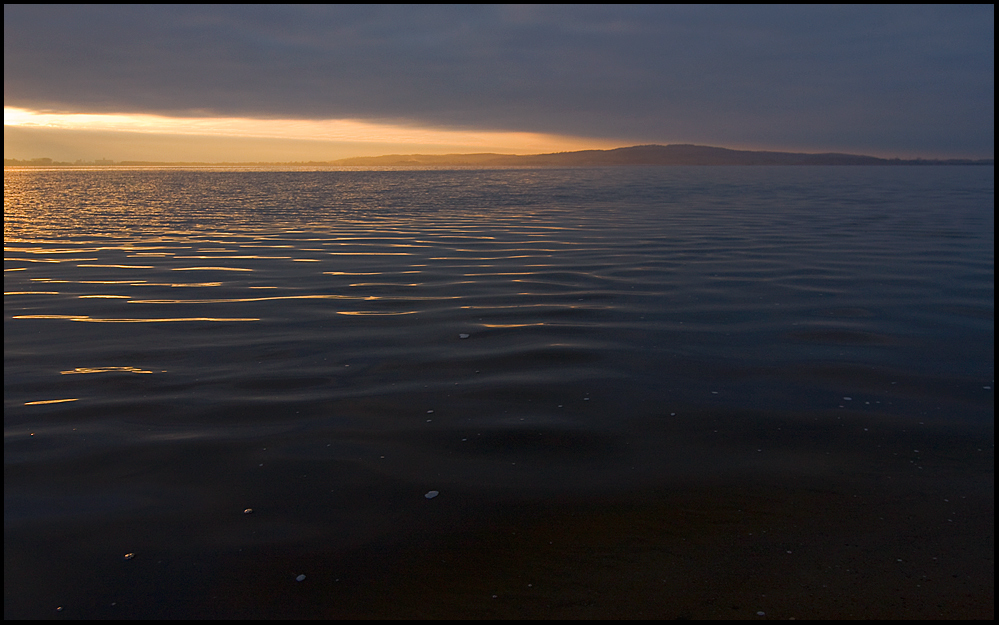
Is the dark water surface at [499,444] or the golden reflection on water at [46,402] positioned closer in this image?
the dark water surface at [499,444]

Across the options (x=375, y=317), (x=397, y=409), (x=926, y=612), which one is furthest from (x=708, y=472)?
(x=375, y=317)

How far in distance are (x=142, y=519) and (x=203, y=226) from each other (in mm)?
19114

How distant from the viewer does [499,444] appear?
5.51 m

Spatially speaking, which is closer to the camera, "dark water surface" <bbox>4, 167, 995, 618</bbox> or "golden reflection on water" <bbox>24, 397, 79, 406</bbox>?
"dark water surface" <bbox>4, 167, 995, 618</bbox>

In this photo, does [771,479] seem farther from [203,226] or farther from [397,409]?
[203,226]

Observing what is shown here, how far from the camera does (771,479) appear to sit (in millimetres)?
4879

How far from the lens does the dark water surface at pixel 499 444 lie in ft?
12.5

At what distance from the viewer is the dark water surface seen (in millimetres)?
3799

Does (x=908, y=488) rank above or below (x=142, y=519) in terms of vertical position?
above

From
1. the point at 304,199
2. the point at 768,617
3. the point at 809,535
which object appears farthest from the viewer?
the point at 304,199

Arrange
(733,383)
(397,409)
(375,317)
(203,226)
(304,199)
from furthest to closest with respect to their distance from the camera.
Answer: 1. (304,199)
2. (203,226)
3. (375,317)
4. (733,383)
5. (397,409)

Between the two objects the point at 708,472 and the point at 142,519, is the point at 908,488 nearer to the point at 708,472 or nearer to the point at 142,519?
the point at 708,472

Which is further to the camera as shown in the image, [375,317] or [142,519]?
[375,317]

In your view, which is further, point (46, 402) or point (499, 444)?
point (46, 402)
